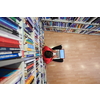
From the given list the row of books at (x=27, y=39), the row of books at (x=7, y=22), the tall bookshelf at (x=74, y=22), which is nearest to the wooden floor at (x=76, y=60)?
the tall bookshelf at (x=74, y=22)

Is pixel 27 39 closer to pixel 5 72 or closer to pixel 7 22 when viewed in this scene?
pixel 7 22

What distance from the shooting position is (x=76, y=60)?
2607 millimetres

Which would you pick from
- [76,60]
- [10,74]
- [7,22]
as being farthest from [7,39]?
[76,60]

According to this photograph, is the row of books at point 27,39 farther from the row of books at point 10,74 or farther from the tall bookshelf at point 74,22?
the tall bookshelf at point 74,22

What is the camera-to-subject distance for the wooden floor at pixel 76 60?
253cm

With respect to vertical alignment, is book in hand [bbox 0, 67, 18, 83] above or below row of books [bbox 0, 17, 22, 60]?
below

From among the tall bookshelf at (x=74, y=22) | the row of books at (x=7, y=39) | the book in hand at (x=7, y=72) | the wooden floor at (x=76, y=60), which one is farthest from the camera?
the wooden floor at (x=76, y=60)

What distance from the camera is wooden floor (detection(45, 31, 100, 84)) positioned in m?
2.53

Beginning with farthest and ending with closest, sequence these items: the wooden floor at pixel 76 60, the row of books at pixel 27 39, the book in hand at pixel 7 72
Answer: the wooden floor at pixel 76 60 → the row of books at pixel 27 39 → the book in hand at pixel 7 72

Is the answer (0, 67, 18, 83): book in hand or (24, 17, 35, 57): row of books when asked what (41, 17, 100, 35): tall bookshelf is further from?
(0, 67, 18, 83): book in hand

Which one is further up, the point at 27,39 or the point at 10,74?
the point at 27,39

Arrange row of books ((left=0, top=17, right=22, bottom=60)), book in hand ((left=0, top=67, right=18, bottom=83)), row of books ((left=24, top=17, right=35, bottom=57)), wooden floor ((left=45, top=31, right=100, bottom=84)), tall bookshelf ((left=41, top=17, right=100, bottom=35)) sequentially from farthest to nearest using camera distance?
wooden floor ((left=45, top=31, right=100, bottom=84)) → tall bookshelf ((left=41, top=17, right=100, bottom=35)) → row of books ((left=24, top=17, right=35, bottom=57)) → book in hand ((left=0, top=67, right=18, bottom=83)) → row of books ((left=0, top=17, right=22, bottom=60))

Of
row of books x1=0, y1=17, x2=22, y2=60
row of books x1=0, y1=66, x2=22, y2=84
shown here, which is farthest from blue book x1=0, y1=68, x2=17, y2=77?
row of books x1=0, y1=17, x2=22, y2=60
